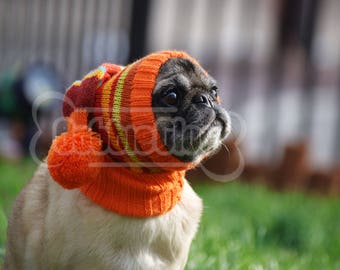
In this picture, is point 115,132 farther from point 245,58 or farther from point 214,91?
point 245,58

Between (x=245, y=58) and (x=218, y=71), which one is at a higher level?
(x=245, y=58)

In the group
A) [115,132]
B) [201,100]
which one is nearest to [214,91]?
[201,100]

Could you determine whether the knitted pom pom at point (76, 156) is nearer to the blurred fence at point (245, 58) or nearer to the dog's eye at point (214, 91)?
the dog's eye at point (214, 91)

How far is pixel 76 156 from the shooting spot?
6.70 ft

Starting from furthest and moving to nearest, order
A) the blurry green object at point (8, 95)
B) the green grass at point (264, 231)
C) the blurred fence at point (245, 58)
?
the blurred fence at point (245, 58)
the blurry green object at point (8, 95)
the green grass at point (264, 231)

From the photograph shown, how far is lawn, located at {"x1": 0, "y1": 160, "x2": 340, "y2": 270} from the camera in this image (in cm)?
299

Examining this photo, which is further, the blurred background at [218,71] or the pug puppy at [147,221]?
the blurred background at [218,71]

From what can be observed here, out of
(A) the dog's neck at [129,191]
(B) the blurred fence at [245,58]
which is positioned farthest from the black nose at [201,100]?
(B) the blurred fence at [245,58]

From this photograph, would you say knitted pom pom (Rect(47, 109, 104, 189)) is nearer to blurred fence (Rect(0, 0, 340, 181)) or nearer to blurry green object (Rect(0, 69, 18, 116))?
blurred fence (Rect(0, 0, 340, 181))

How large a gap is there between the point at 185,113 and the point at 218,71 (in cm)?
577

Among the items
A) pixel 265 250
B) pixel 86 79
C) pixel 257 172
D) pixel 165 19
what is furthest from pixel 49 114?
pixel 165 19

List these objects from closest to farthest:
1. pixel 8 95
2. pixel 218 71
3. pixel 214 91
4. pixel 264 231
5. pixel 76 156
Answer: pixel 76 156 < pixel 214 91 < pixel 264 231 < pixel 8 95 < pixel 218 71

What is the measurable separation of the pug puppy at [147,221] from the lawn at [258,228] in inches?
26.0

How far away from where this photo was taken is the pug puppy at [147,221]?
207cm
